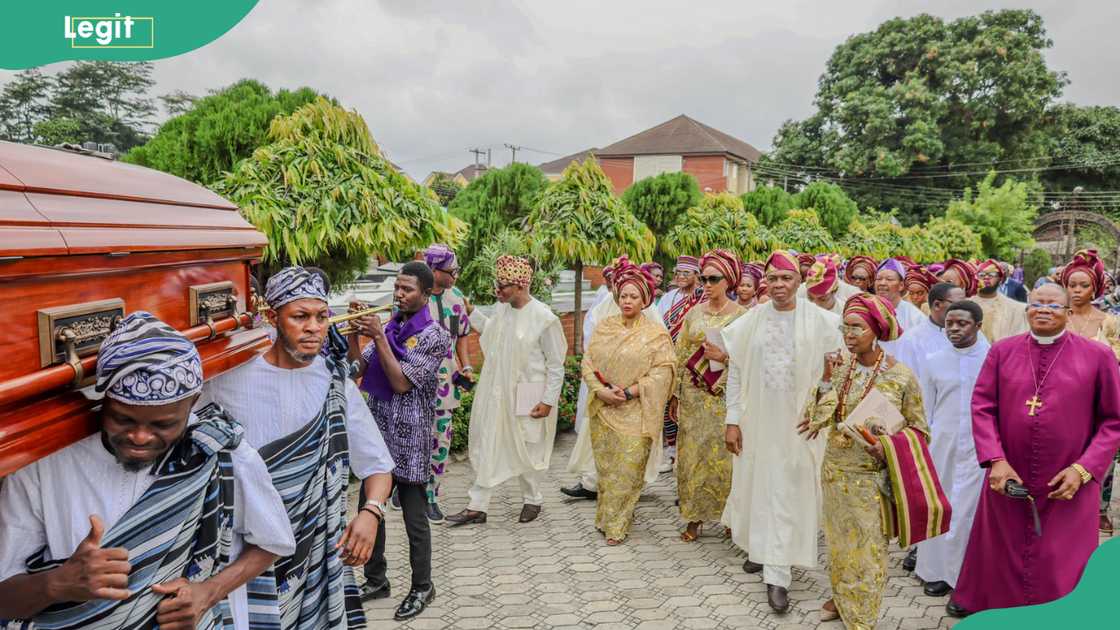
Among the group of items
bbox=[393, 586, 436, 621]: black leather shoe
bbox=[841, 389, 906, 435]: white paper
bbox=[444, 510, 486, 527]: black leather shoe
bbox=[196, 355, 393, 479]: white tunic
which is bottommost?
bbox=[444, 510, 486, 527]: black leather shoe

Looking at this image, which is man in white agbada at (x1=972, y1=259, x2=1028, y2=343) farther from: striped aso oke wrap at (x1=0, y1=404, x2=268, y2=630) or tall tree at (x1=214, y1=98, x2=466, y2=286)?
striped aso oke wrap at (x1=0, y1=404, x2=268, y2=630)

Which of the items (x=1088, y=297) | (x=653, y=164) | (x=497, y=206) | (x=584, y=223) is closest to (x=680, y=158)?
(x=653, y=164)

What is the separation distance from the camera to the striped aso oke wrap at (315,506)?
7.87 ft

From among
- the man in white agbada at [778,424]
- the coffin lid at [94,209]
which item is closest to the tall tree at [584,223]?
the man in white agbada at [778,424]

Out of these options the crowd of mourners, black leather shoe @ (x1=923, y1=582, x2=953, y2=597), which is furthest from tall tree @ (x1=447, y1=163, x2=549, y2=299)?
black leather shoe @ (x1=923, y1=582, x2=953, y2=597)

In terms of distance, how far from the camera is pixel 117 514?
1751 mm

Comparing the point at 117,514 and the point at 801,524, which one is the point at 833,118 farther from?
the point at 117,514

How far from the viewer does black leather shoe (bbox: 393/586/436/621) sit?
410 centimetres

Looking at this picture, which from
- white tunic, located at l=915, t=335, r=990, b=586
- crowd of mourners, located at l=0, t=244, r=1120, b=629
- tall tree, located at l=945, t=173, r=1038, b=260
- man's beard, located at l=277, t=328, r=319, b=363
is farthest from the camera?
tall tree, located at l=945, t=173, r=1038, b=260

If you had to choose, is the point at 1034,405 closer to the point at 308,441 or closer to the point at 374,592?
the point at 308,441

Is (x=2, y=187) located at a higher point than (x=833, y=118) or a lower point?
lower

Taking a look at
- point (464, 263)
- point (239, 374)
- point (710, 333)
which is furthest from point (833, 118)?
point (239, 374)

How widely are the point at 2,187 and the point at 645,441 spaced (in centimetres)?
426

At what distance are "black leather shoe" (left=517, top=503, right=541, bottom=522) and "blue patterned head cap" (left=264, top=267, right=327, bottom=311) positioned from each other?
3.62 meters
